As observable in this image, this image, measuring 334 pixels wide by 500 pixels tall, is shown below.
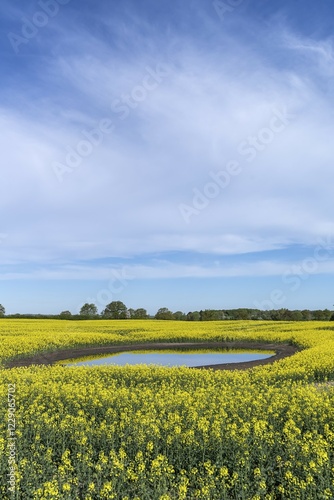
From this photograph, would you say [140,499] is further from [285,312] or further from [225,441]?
[285,312]

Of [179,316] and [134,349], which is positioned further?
[179,316]

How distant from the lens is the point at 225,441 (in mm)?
7977

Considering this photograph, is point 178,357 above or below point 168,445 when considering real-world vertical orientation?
below

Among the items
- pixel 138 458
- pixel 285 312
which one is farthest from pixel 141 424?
pixel 285 312

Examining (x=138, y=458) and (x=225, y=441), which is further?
(x=225, y=441)

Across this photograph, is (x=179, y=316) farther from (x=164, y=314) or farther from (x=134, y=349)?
(x=134, y=349)

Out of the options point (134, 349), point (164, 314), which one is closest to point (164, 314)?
point (164, 314)

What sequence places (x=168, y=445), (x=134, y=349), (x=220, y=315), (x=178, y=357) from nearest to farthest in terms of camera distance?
(x=168, y=445) → (x=178, y=357) → (x=134, y=349) → (x=220, y=315)

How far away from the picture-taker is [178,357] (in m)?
29.0

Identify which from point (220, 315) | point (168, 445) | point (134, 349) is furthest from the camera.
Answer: point (220, 315)

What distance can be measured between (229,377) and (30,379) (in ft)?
25.2

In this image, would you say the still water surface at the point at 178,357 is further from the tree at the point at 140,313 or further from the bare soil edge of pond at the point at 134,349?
the tree at the point at 140,313

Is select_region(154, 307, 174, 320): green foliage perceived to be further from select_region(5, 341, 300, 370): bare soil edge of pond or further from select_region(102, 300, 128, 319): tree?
select_region(5, 341, 300, 370): bare soil edge of pond

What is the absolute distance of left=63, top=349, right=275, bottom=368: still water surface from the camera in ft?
85.8
